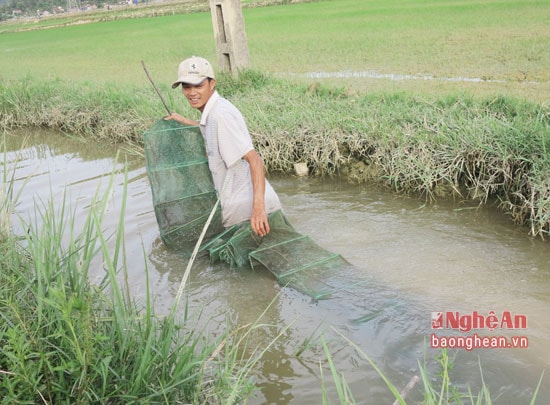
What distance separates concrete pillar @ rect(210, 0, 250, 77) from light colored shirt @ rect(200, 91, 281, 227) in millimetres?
3651

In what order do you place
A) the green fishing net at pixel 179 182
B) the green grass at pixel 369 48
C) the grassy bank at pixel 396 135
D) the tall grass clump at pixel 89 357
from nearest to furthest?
the tall grass clump at pixel 89 357, the green fishing net at pixel 179 182, the grassy bank at pixel 396 135, the green grass at pixel 369 48

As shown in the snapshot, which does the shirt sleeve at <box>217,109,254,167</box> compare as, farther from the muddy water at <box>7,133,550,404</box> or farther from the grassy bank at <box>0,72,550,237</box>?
the grassy bank at <box>0,72,550,237</box>

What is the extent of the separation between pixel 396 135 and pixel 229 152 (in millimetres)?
1769

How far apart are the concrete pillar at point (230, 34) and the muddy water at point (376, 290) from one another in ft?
8.22

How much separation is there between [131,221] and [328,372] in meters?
2.46

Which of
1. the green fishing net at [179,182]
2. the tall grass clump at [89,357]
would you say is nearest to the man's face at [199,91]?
the green fishing net at [179,182]

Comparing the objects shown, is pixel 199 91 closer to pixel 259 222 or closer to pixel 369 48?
pixel 259 222

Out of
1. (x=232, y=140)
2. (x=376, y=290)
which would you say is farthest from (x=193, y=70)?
(x=376, y=290)

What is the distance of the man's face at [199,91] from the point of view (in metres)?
3.14

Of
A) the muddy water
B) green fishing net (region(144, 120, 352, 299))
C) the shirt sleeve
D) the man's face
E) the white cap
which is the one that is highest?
the white cap

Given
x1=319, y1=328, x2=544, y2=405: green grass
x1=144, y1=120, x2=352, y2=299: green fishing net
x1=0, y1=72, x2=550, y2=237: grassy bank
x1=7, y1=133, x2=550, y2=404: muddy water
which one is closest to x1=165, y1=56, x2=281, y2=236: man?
x1=144, y1=120, x2=352, y2=299: green fishing net

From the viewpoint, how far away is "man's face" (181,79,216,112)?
314 centimetres

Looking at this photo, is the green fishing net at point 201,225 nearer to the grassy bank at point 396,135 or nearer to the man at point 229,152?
the man at point 229,152

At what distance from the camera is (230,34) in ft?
22.2
